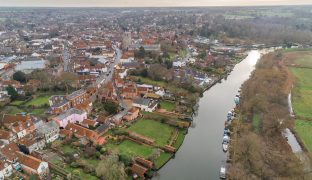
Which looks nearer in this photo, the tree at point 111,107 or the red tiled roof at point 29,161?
the red tiled roof at point 29,161

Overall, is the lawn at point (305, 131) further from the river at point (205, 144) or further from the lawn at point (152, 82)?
the lawn at point (152, 82)

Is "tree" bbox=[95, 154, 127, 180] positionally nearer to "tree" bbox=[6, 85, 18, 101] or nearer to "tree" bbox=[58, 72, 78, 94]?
"tree" bbox=[58, 72, 78, 94]

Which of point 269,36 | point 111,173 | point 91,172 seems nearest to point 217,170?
point 111,173

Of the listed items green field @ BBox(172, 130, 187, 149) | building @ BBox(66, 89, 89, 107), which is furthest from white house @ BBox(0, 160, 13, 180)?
green field @ BBox(172, 130, 187, 149)

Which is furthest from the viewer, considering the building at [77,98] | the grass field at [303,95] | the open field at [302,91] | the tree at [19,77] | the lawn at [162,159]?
the tree at [19,77]

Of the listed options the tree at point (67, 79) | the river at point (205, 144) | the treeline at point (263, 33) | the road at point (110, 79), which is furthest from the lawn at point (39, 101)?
the treeline at point (263, 33)

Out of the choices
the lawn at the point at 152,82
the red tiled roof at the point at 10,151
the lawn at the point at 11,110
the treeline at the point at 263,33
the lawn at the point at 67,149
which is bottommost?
the lawn at the point at 67,149

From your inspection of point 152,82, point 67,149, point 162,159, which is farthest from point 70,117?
point 152,82
